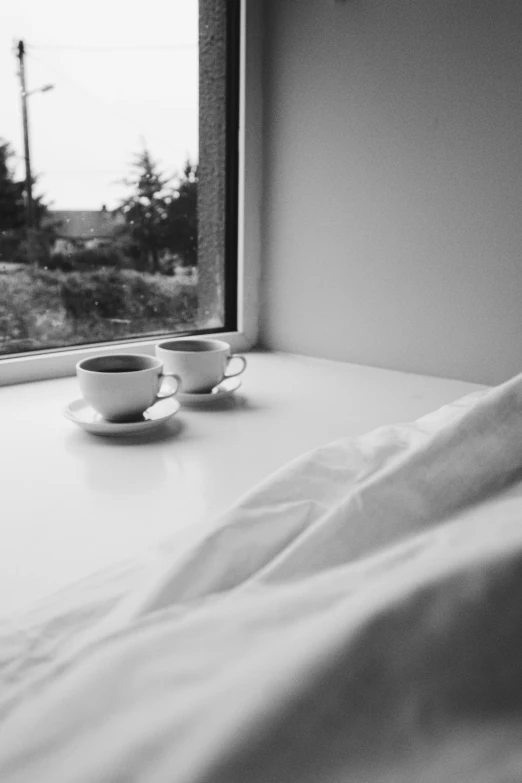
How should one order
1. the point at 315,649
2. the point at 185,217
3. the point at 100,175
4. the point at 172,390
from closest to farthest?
1. the point at 315,649
2. the point at 172,390
3. the point at 100,175
4. the point at 185,217

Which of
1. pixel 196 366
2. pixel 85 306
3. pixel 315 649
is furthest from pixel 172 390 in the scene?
pixel 315 649

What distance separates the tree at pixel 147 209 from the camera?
1226mm

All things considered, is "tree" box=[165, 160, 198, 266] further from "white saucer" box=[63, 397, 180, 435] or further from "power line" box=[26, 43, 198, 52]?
"white saucer" box=[63, 397, 180, 435]

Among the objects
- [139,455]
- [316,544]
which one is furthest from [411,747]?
[139,455]

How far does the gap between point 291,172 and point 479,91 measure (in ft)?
1.23

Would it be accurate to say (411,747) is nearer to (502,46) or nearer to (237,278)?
(502,46)

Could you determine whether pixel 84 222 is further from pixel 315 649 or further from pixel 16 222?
pixel 315 649

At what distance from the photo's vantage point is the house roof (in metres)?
1.14

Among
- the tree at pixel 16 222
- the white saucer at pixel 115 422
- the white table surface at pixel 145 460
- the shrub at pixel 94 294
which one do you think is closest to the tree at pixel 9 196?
the tree at pixel 16 222

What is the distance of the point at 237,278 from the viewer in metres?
1.37

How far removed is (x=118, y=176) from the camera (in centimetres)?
120

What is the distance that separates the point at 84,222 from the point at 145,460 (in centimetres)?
60

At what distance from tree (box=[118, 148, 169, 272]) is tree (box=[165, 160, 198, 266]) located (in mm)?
16

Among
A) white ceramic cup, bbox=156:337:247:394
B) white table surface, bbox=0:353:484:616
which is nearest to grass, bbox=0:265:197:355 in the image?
white table surface, bbox=0:353:484:616
